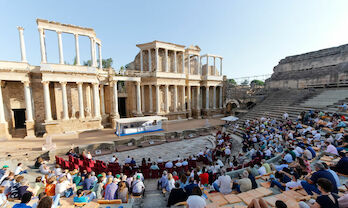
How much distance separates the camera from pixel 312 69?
23.1 meters

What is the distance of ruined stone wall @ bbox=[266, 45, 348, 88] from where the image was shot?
64.4ft

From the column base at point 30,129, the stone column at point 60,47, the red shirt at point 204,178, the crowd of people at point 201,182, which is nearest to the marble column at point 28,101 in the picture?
the column base at point 30,129

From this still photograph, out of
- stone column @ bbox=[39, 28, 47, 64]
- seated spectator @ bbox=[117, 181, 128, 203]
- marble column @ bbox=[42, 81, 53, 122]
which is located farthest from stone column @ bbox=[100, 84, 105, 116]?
seated spectator @ bbox=[117, 181, 128, 203]

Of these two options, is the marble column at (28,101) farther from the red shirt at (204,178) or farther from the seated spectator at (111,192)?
the red shirt at (204,178)

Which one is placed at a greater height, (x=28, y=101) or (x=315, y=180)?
(x=28, y=101)

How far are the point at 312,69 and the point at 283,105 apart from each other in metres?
9.18

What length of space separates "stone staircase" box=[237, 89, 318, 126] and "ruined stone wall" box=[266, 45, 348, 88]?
2.25m

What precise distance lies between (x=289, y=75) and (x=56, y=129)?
34752 millimetres

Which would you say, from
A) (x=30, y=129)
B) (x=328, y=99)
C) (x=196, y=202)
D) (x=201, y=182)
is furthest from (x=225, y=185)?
(x=30, y=129)

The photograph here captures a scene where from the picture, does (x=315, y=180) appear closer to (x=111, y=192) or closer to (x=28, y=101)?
(x=111, y=192)

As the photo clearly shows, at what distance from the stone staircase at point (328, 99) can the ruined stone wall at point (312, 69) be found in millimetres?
2283

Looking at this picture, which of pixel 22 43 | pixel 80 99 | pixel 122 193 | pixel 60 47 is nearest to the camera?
pixel 122 193

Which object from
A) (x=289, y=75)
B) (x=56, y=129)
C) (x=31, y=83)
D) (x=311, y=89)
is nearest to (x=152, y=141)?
(x=56, y=129)

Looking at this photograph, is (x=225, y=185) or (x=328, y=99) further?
(x=328, y=99)
